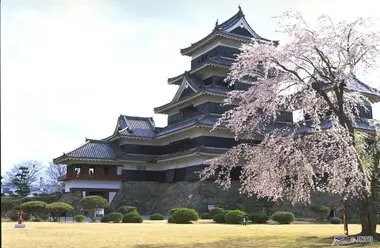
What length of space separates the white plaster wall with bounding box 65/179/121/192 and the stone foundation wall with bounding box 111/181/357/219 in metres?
1.04

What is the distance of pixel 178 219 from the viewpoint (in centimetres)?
2666

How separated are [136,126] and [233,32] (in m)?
15.0

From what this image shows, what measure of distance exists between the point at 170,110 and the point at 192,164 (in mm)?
9433

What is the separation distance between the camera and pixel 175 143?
137ft

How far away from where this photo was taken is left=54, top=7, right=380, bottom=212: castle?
3784 centimetres

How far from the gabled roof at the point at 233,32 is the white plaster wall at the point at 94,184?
54.9ft

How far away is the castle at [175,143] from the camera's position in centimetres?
3784

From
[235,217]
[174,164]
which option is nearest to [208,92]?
[174,164]

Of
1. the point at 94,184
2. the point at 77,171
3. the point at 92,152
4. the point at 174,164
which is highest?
the point at 92,152

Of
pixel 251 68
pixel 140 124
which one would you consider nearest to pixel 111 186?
pixel 140 124

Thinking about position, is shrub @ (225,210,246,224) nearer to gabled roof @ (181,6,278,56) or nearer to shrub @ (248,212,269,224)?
shrub @ (248,212,269,224)

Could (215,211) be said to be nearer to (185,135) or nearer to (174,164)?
(185,135)

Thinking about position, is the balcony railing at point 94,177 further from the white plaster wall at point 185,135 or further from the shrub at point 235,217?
the shrub at point 235,217

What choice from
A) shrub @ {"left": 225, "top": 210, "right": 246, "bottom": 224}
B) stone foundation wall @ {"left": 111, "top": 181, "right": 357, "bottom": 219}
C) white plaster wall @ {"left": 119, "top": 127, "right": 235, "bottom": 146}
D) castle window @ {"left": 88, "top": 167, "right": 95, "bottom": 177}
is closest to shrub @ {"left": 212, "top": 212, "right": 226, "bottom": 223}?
shrub @ {"left": 225, "top": 210, "right": 246, "bottom": 224}
